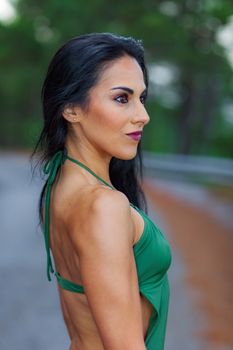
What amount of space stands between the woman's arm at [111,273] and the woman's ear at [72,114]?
1.28ft

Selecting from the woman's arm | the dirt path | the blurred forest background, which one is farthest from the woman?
the blurred forest background

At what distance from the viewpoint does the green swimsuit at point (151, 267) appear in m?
1.90

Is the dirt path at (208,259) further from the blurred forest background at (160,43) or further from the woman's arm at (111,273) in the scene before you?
the blurred forest background at (160,43)

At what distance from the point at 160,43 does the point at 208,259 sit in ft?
51.4

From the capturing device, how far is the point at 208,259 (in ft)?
27.2

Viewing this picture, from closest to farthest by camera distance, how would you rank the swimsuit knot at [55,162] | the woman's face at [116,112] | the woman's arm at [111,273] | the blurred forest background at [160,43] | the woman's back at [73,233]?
the woman's arm at [111,273] < the woman's back at [73,233] < the woman's face at [116,112] < the swimsuit knot at [55,162] < the blurred forest background at [160,43]

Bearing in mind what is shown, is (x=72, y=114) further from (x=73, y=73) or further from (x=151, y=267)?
(x=151, y=267)

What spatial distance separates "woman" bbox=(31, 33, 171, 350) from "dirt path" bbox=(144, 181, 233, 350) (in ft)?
11.5

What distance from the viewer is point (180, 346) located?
5250 mm

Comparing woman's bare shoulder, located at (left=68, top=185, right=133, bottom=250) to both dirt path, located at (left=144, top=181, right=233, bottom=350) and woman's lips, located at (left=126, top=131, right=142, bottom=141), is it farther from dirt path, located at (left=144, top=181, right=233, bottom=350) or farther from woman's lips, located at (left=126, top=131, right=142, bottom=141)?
dirt path, located at (left=144, top=181, right=233, bottom=350)

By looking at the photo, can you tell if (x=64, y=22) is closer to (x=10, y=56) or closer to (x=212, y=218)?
(x=10, y=56)

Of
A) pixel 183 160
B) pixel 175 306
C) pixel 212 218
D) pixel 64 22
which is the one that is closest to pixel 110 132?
pixel 175 306

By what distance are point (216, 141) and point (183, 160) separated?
23902mm

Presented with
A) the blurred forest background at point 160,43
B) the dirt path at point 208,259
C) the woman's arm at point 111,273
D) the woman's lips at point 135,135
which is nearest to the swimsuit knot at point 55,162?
the woman's lips at point 135,135
